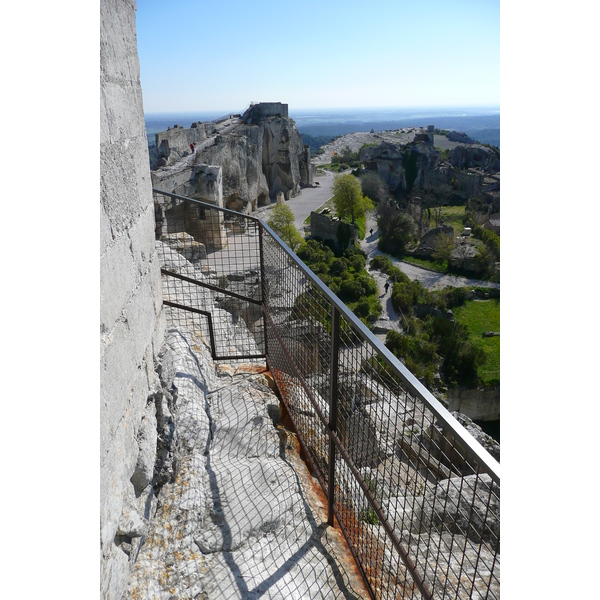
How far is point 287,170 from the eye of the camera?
3681cm

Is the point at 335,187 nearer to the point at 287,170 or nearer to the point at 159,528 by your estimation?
the point at 287,170

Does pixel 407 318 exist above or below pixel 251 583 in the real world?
below

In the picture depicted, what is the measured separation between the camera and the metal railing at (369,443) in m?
1.63

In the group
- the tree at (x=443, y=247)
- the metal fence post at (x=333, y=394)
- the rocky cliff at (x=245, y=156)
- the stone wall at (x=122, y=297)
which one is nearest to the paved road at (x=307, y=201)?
the rocky cliff at (x=245, y=156)

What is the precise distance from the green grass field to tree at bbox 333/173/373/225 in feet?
35.8

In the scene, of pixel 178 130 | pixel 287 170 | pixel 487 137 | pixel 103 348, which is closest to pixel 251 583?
pixel 103 348

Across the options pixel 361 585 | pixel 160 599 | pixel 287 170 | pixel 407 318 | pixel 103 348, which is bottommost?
pixel 407 318

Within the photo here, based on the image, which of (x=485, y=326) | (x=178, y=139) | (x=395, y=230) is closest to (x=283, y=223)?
(x=178, y=139)

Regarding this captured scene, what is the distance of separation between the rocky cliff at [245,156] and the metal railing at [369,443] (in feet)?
44.9

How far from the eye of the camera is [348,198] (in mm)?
34438

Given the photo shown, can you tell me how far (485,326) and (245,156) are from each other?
52.8 ft

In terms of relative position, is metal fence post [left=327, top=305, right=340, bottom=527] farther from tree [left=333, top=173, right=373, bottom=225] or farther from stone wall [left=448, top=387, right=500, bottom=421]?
tree [left=333, top=173, right=373, bottom=225]

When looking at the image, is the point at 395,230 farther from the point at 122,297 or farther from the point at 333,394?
the point at 122,297
